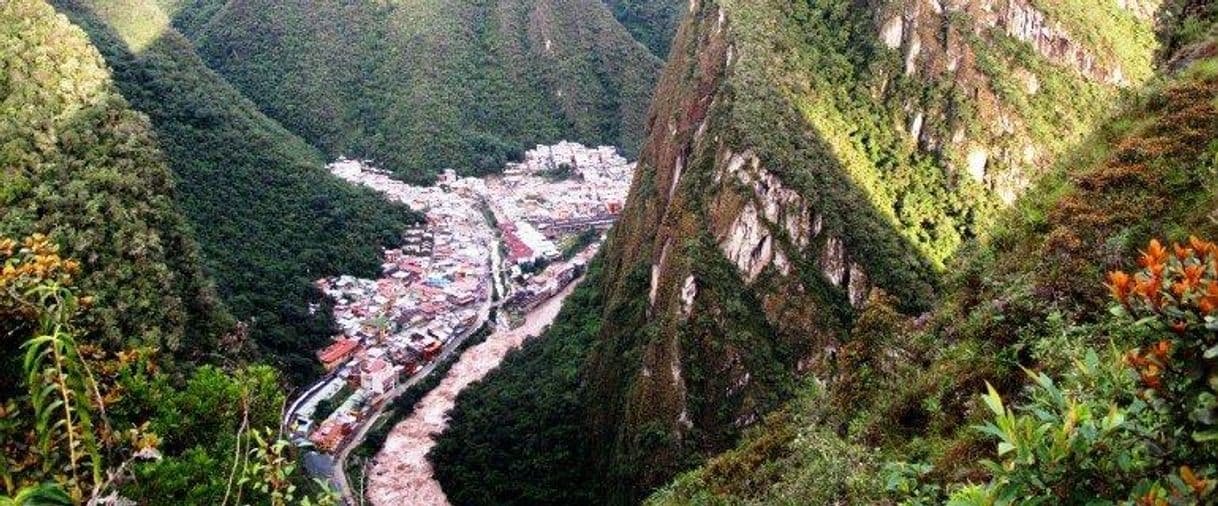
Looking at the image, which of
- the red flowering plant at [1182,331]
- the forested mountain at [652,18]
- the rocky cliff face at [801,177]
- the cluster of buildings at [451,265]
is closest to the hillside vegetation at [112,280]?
the red flowering plant at [1182,331]

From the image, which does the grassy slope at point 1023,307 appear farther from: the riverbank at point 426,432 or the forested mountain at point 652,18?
the forested mountain at point 652,18

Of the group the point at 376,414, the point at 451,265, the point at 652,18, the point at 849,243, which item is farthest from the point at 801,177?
the point at 652,18

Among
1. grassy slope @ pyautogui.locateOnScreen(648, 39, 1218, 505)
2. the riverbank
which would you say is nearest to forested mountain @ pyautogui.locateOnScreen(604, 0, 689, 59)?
the riverbank

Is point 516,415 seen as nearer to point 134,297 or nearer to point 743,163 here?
point 743,163

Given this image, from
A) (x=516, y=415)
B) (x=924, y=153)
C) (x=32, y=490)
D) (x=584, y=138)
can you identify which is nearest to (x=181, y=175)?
(x=516, y=415)

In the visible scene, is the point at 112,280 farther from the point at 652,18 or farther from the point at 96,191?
the point at 652,18
